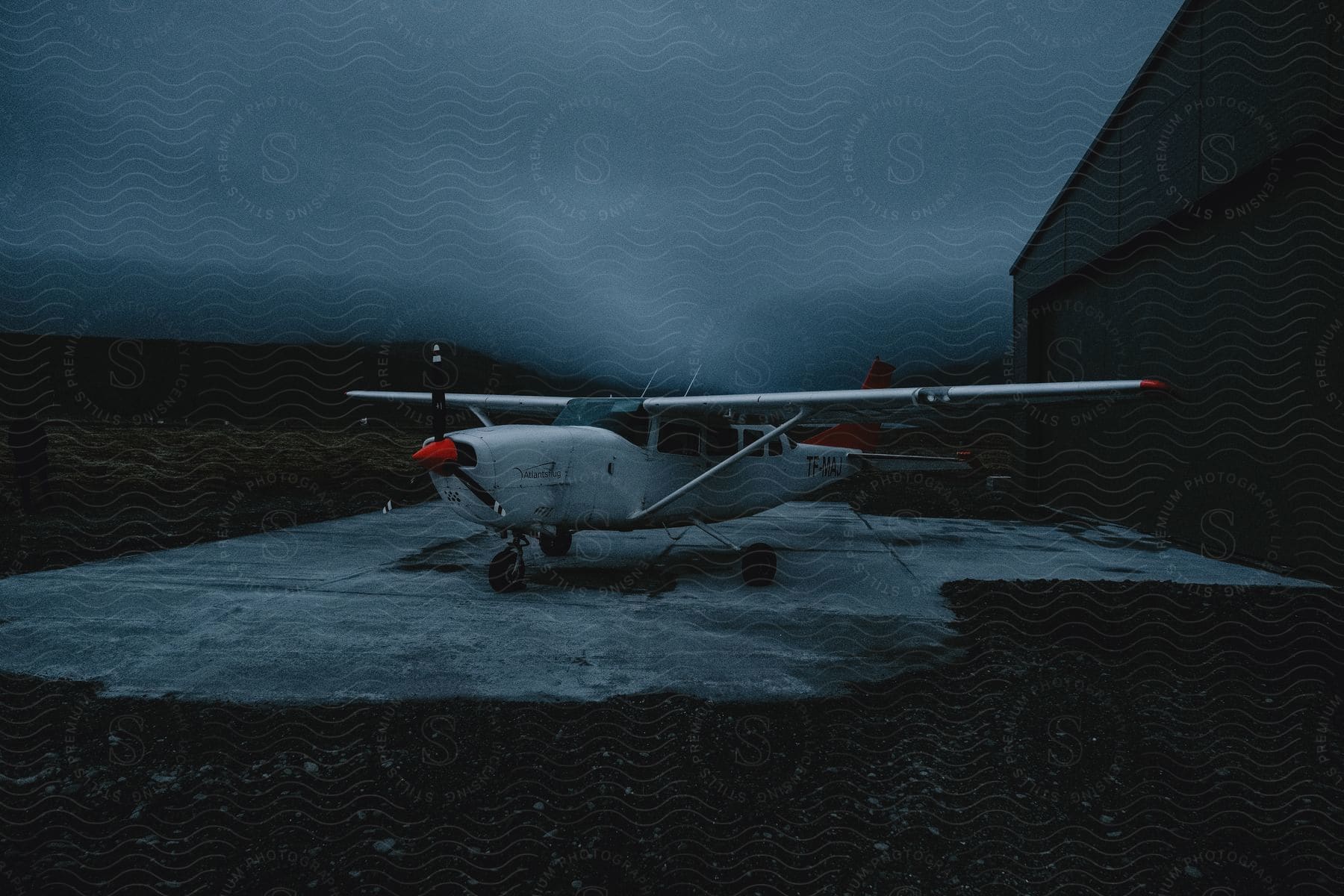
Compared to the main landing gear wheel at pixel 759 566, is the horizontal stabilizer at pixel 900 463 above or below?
above

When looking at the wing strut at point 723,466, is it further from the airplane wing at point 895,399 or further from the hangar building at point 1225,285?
the hangar building at point 1225,285

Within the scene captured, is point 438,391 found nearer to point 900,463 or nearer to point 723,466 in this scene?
point 723,466

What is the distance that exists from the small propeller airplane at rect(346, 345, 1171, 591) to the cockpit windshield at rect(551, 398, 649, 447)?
0.05 feet

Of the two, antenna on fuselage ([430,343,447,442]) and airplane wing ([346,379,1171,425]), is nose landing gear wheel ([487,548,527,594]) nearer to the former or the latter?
antenna on fuselage ([430,343,447,442])

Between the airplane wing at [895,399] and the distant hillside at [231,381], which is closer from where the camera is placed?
the airplane wing at [895,399]

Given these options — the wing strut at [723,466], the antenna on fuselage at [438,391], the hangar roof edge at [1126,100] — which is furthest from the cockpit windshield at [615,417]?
the hangar roof edge at [1126,100]

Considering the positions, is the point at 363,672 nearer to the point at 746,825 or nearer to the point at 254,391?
the point at 746,825

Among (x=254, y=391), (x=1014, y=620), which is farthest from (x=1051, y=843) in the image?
(x=254, y=391)

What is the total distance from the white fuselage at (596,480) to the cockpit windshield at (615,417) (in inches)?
5.7

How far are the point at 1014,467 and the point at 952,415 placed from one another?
11.8 metres

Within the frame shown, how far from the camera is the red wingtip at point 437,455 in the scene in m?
6.25

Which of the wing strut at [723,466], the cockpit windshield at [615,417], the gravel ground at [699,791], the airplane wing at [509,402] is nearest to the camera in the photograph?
the gravel ground at [699,791]

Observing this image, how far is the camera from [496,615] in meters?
6.12

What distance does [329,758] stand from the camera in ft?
10.9
